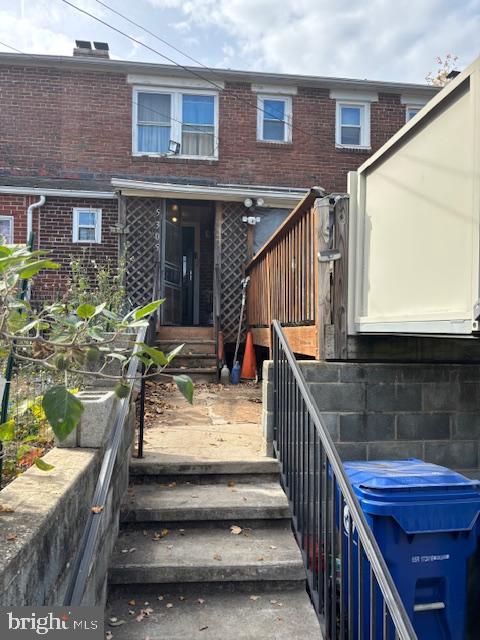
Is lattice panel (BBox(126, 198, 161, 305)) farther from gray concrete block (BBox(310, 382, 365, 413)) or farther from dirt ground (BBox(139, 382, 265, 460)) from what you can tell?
gray concrete block (BBox(310, 382, 365, 413))

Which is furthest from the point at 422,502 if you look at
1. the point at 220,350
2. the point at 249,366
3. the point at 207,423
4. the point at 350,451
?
the point at 220,350

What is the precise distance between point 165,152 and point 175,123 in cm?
68

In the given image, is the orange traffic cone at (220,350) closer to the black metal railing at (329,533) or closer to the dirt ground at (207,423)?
the dirt ground at (207,423)

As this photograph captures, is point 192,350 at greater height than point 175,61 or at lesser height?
lesser

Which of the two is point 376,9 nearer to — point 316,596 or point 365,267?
point 365,267

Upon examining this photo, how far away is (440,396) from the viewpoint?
3617 millimetres

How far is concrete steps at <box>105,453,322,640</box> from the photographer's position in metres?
2.42

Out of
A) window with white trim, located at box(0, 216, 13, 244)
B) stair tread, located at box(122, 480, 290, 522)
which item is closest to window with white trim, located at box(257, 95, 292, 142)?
window with white trim, located at box(0, 216, 13, 244)

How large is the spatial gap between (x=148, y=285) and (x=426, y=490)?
7.20m

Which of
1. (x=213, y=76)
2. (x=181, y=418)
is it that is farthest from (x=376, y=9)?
(x=181, y=418)

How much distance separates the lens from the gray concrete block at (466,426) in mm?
3631

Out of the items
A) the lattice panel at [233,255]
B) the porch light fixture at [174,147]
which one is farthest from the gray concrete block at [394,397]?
the porch light fixture at [174,147]

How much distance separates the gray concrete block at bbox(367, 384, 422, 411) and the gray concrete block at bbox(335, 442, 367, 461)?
0.30m

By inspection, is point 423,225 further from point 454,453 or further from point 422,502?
point 454,453
